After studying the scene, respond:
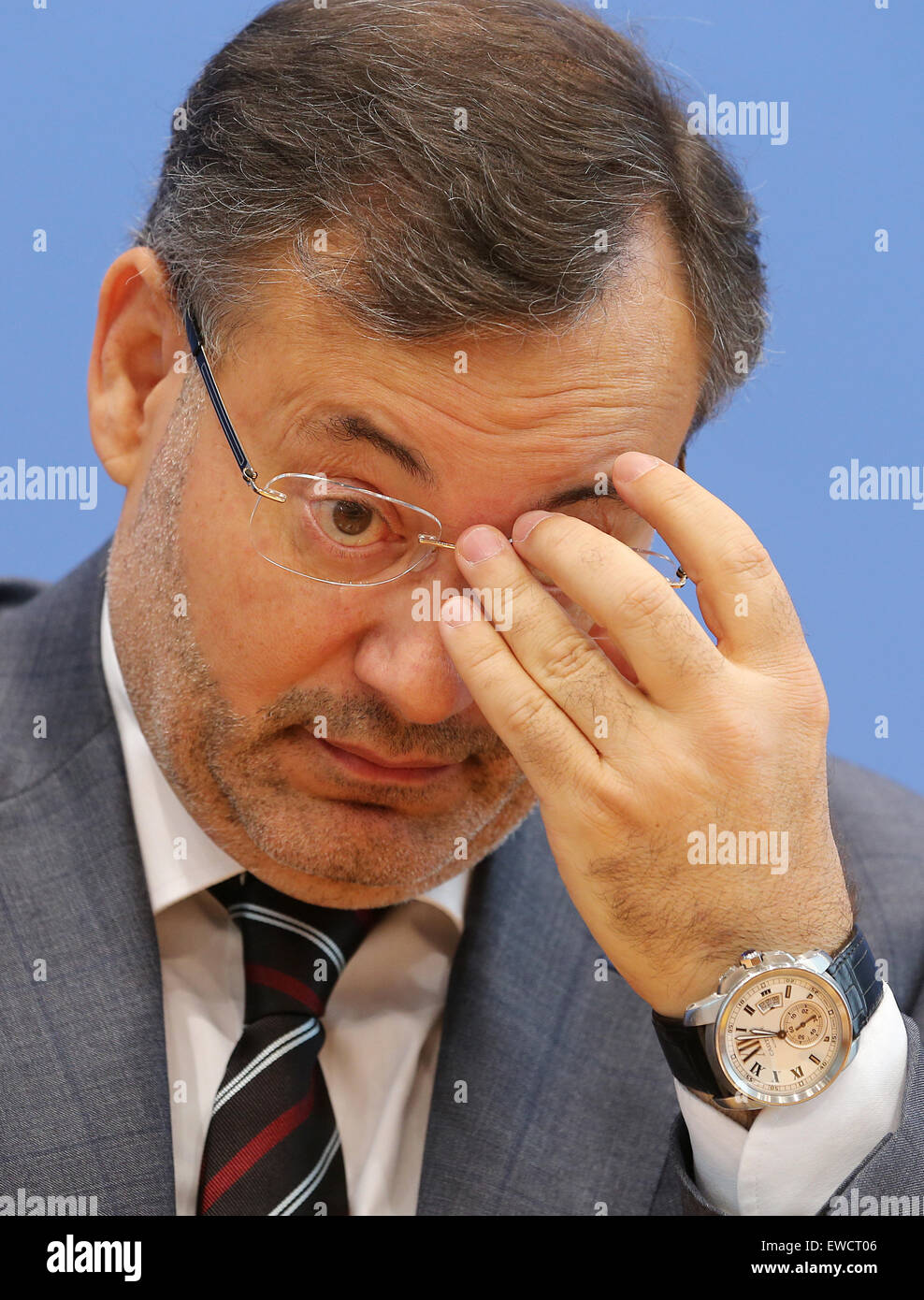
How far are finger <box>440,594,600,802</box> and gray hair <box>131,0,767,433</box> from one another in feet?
1.18

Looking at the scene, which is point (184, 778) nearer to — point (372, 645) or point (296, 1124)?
point (372, 645)

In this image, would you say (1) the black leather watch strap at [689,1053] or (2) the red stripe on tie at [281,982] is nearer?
(1) the black leather watch strap at [689,1053]

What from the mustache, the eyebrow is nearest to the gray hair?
the eyebrow

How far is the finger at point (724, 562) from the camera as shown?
5.31ft

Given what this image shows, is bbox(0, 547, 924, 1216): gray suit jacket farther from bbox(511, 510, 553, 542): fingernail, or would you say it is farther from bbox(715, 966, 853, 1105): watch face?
bbox(511, 510, 553, 542): fingernail

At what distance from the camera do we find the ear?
188cm

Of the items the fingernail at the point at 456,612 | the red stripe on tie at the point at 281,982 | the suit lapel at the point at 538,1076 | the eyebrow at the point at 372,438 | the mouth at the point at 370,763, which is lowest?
the suit lapel at the point at 538,1076

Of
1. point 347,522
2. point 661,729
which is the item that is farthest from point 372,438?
point 661,729

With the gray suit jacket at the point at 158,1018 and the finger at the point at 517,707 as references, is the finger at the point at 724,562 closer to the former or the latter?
the finger at the point at 517,707

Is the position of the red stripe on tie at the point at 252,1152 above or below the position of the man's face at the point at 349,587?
below

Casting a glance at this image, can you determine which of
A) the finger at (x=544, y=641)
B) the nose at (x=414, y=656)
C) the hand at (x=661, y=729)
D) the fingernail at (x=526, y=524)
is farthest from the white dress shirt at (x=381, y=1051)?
the fingernail at (x=526, y=524)
